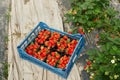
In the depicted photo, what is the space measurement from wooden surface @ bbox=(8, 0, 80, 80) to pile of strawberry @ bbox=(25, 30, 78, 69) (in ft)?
0.69

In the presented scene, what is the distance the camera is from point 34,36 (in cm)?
509

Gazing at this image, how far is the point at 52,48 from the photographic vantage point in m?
4.85

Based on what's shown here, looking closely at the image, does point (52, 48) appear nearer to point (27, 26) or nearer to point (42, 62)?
point (42, 62)

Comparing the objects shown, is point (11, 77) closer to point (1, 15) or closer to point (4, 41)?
point (4, 41)

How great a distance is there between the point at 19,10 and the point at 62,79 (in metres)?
2.31

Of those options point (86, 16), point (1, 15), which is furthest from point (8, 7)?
point (86, 16)

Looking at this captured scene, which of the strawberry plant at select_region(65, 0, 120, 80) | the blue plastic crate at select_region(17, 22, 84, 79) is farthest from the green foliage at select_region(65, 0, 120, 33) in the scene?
the blue plastic crate at select_region(17, 22, 84, 79)

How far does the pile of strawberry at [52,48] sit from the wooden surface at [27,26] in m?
0.21

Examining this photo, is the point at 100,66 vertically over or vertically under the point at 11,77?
over

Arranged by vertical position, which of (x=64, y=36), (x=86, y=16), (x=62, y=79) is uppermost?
(x=86, y=16)

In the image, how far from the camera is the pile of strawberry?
4547 mm

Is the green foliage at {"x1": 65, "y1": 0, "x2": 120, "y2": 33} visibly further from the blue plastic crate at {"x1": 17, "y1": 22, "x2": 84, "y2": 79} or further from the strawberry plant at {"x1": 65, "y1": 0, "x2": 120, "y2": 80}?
the blue plastic crate at {"x1": 17, "y1": 22, "x2": 84, "y2": 79}

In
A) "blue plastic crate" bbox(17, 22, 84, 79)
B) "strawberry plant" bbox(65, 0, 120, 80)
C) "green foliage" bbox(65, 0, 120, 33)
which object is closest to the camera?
"strawberry plant" bbox(65, 0, 120, 80)

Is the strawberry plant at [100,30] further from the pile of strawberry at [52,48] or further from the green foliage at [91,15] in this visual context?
the pile of strawberry at [52,48]
